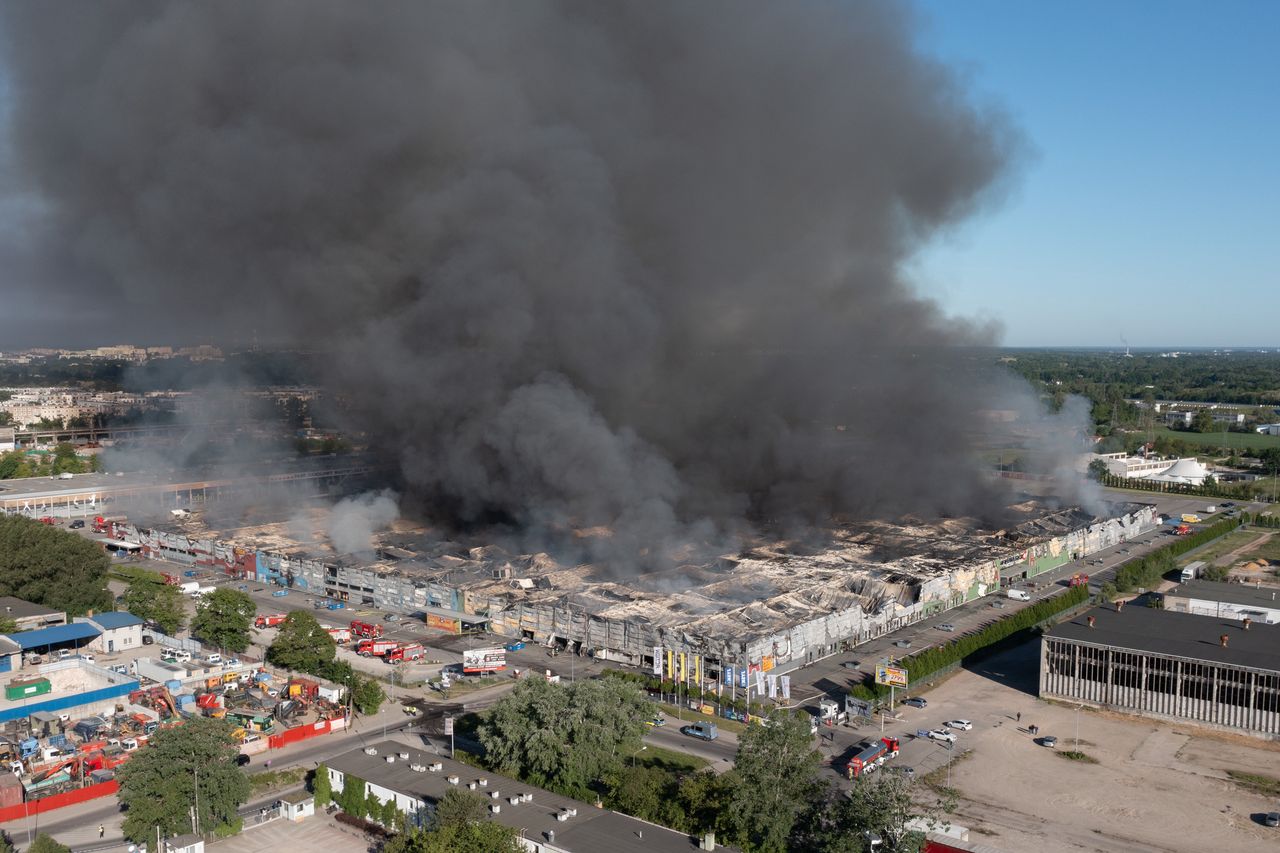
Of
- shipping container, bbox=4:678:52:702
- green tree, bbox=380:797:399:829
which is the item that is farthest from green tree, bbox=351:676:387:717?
shipping container, bbox=4:678:52:702

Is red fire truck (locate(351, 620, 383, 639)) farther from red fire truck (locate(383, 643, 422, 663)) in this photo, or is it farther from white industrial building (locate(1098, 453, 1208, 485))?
white industrial building (locate(1098, 453, 1208, 485))

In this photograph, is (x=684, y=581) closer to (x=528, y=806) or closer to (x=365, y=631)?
(x=365, y=631)

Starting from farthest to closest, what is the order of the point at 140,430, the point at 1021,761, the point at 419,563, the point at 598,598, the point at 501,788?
the point at 140,430, the point at 419,563, the point at 598,598, the point at 1021,761, the point at 501,788

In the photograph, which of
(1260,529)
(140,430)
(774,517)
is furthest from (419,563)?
(140,430)

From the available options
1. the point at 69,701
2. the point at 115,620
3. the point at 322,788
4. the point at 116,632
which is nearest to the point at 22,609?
the point at 115,620

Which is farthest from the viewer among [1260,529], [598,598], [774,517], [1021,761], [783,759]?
[1260,529]

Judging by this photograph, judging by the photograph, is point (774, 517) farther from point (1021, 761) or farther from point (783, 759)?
point (783, 759)
